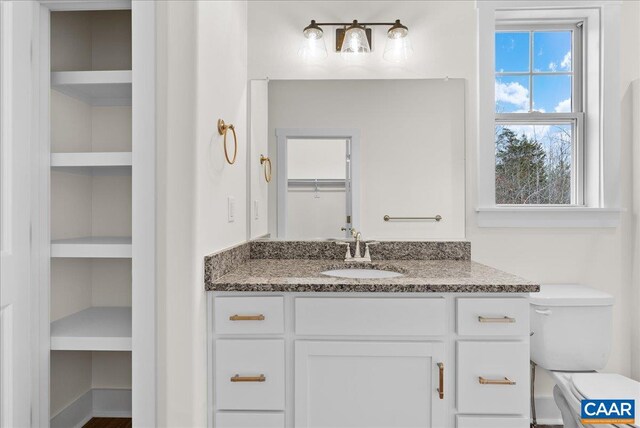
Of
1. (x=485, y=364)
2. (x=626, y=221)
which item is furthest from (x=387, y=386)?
(x=626, y=221)

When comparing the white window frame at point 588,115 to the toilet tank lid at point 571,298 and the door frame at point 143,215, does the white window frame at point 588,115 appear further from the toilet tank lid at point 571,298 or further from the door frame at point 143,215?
the door frame at point 143,215

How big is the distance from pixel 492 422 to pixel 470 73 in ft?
5.52

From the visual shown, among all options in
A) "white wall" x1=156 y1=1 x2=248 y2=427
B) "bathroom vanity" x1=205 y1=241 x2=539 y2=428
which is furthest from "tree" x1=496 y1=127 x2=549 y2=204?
"white wall" x1=156 y1=1 x2=248 y2=427

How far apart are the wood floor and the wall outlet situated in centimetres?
107

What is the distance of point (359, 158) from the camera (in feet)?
7.40

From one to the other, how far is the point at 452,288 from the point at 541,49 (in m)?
1.65

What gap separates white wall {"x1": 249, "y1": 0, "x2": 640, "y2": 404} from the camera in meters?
2.23

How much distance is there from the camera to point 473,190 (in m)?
2.26

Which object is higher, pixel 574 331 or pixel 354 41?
pixel 354 41

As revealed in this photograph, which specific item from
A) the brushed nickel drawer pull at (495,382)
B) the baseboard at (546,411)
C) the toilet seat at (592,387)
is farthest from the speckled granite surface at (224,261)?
the baseboard at (546,411)

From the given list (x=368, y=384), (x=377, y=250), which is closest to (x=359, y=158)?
(x=377, y=250)

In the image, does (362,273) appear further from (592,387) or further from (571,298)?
(592,387)

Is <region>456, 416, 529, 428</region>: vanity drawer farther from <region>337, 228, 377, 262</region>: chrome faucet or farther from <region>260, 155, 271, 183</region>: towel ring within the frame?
<region>260, 155, 271, 183</region>: towel ring

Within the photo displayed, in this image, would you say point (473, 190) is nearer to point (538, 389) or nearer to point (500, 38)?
point (500, 38)
